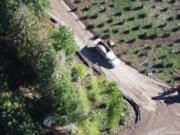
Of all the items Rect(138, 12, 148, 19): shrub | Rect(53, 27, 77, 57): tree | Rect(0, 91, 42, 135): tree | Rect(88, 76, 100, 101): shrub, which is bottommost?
Rect(88, 76, 100, 101): shrub

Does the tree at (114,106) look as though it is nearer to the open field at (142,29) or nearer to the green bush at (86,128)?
the green bush at (86,128)

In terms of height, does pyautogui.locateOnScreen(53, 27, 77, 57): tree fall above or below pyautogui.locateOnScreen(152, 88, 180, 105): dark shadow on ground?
above

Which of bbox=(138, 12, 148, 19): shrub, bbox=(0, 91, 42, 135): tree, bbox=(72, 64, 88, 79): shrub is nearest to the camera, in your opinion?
bbox=(0, 91, 42, 135): tree

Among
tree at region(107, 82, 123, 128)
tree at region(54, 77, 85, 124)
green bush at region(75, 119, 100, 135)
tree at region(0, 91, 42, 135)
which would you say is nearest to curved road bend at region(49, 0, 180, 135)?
tree at region(107, 82, 123, 128)

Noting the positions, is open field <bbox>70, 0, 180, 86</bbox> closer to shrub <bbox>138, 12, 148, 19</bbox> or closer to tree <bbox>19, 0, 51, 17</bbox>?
shrub <bbox>138, 12, 148, 19</bbox>

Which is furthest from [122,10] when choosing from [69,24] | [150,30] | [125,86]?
[125,86]

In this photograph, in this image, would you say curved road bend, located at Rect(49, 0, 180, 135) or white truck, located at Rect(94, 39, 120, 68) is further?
white truck, located at Rect(94, 39, 120, 68)

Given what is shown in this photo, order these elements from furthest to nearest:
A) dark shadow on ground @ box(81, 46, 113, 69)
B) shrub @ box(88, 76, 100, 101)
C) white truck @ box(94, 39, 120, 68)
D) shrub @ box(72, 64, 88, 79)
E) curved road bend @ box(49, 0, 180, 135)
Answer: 1. dark shadow on ground @ box(81, 46, 113, 69)
2. white truck @ box(94, 39, 120, 68)
3. shrub @ box(72, 64, 88, 79)
4. shrub @ box(88, 76, 100, 101)
5. curved road bend @ box(49, 0, 180, 135)
